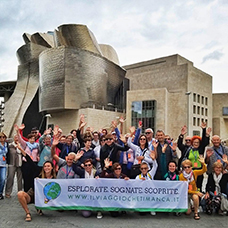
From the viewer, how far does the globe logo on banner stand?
550 cm

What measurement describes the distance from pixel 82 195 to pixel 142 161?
60.9 inches

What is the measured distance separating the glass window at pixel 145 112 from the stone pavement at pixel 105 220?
30721mm

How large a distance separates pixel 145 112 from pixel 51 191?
31.8 metres

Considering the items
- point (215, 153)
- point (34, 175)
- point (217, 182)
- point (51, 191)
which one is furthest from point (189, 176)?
point (34, 175)

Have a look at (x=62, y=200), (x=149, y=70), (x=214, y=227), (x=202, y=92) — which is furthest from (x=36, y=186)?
(x=149, y=70)

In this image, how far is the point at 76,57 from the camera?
117 ft

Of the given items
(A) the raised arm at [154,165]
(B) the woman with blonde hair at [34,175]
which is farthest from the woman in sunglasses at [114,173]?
(B) the woman with blonde hair at [34,175]

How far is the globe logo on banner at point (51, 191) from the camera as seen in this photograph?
550 cm

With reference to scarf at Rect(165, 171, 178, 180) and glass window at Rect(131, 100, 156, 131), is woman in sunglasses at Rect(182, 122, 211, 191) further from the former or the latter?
glass window at Rect(131, 100, 156, 131)

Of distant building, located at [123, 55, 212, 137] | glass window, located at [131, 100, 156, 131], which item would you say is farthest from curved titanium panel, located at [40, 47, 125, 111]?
distant building, located at [123, 55, 212, 137]

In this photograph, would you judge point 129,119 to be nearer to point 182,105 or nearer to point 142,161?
point 182,105

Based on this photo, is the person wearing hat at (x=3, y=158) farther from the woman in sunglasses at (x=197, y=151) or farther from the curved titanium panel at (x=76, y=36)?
the curved titanium panel at (x=76, y=36)

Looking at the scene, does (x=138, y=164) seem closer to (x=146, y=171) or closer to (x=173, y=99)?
(x=146, y=171)

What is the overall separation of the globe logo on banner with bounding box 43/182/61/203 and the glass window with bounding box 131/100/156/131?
1222 inches
